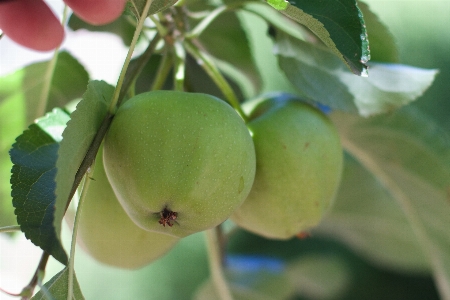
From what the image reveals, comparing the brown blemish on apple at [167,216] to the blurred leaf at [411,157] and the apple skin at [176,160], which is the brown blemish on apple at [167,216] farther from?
the blurred leaf at [411,157]

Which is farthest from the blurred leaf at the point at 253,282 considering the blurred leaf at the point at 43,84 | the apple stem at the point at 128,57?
the apple stem at the point at 128,57

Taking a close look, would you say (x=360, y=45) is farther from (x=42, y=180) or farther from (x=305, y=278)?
(x=305, y=278)

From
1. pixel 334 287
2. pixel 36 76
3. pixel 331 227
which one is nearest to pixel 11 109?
pixel 36 76

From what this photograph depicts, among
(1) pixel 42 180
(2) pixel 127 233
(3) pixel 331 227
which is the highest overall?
(1) pixel 42 180

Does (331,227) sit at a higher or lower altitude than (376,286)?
higher

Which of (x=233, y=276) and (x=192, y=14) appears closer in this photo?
(x=192, y=14)

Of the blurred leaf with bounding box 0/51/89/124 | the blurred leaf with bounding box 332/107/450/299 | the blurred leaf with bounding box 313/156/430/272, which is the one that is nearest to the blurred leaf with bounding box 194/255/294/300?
the blurred leaf with bounding box 313/156/430/272

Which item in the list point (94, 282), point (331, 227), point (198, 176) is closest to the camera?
point (198, 176)
